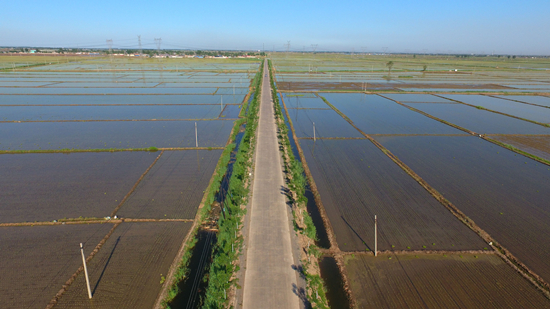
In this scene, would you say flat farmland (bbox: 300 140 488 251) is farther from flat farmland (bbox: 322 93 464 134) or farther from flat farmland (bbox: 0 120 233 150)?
flat farmland (bbox: 0 120 233 150)

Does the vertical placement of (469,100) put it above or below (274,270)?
above

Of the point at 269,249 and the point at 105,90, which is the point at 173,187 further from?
the point at 105,90

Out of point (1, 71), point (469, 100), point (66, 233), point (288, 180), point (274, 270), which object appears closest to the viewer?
point (274, 270)

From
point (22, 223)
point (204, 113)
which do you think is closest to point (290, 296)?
point (22, 223)

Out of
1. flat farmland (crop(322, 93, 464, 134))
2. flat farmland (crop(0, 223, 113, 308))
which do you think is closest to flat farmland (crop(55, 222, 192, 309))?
flat farmland (crop(0, 223, 113, 308))

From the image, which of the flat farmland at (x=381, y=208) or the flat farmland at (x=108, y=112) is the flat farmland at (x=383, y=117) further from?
the flat farmland at (x=108, y=112)

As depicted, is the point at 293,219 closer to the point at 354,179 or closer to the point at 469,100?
the point at 354,179
